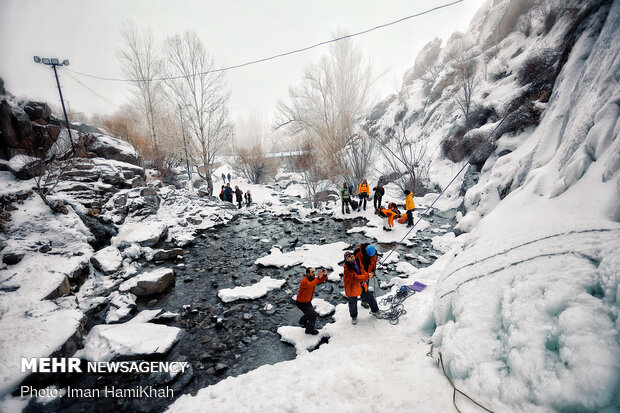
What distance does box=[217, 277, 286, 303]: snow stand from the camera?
18.9 feet

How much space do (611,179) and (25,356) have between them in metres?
8.70

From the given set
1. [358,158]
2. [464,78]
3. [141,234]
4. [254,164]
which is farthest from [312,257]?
[254,164]

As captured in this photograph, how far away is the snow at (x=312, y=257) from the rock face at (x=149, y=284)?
8.43 feet

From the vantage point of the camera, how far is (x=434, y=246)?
7930 mm

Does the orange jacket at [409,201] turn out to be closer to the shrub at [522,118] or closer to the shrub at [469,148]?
the shrub at [469,148]

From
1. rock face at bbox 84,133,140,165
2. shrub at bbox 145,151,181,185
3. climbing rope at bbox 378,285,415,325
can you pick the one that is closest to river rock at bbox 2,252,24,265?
rock face at bbox 84,133,140,165

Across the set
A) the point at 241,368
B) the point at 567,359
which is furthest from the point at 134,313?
the point at 567,359

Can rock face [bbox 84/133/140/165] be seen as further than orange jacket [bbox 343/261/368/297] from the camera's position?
Yes

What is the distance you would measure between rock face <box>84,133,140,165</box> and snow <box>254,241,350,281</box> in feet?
34.1

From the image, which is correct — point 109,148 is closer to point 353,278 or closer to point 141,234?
point 141,234

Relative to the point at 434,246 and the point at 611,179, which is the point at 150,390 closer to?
the point at 611,179

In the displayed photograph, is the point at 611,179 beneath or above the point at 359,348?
above

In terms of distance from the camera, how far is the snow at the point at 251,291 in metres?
5.76

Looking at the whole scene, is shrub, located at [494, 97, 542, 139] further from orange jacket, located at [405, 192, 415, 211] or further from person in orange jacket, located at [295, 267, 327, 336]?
person in orange jacket, located at [295, 267, 327, 336]
